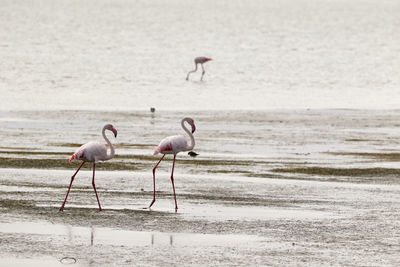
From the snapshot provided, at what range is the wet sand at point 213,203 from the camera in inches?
484

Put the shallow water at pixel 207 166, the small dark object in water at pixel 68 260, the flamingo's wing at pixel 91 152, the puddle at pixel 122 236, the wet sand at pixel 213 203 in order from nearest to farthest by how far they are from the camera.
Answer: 1. the small dark object in water at pixel 68 260
2. the wet sand at pixel 213 203
3. the shallow water at pixel 207 166
4. the puddle at pixel 122 236
5. the flamingo's wing at pixel 91 152

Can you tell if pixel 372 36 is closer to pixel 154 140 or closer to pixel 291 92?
pixel 291 92

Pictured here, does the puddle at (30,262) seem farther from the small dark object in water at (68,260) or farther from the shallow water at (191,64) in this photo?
the shallow water at (191,64)

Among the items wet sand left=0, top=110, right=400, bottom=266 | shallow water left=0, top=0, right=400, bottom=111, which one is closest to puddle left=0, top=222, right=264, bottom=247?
wet sand left=0, top=110, right=400, bottom=266

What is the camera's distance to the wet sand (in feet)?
40.3

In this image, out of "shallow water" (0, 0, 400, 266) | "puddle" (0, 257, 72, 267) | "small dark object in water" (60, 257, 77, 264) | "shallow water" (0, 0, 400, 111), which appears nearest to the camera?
"puddle" (0, 257, 72, 267)

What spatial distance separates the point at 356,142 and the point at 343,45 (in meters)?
62.6

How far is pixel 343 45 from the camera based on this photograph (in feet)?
284

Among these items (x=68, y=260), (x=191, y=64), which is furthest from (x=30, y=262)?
(x=191, y=64)

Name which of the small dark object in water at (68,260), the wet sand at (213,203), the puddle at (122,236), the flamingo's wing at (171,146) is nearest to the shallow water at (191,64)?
the wet sand at (213,203)

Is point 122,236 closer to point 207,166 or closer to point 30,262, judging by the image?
point 30,262

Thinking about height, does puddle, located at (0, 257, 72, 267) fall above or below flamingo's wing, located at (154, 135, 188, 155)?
below

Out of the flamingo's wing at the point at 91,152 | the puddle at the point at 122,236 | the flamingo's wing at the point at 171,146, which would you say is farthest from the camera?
the flamingo's wing at the point at 171,146

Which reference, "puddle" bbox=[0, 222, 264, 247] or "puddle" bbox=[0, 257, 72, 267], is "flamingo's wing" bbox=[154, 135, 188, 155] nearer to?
"puddle" bbox=[0, 222, 264, 247]
